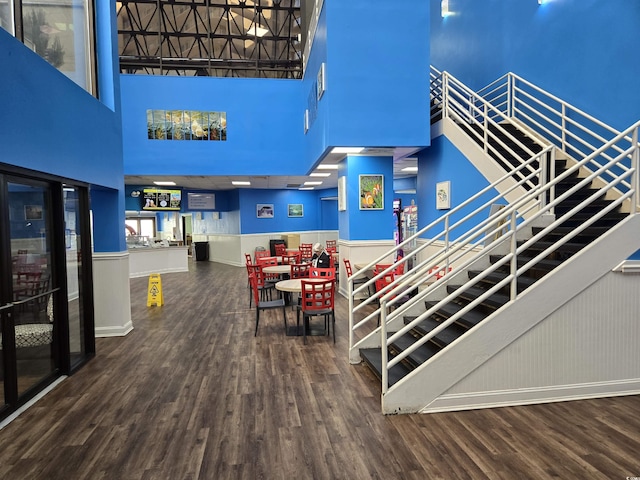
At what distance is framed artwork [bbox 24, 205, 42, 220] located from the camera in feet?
13.0

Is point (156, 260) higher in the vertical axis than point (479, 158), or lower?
lower

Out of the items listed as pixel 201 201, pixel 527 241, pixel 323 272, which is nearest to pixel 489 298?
pixel 527 241

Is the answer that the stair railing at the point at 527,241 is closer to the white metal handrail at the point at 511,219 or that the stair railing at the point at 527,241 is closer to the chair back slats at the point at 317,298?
the white metal handrail at the point at 511,219

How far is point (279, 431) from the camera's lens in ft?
10.7

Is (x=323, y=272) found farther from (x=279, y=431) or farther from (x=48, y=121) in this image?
(x=48, y=121)

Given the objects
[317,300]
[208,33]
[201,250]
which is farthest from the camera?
[201,250]

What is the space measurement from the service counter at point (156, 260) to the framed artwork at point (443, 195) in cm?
935

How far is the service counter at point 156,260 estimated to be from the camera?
13.0 metres

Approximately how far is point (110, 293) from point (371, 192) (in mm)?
5305

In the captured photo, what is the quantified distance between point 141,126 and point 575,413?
1217 centimetres

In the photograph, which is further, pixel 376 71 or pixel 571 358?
pixel 376 71

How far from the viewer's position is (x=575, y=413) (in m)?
3.44

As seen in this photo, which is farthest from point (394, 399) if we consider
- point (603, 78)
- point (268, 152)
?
point (268, 152)

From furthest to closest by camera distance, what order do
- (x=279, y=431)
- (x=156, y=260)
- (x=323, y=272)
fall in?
(x=156, y=260) < (x=323, y=272) < (x=279, y=431)
